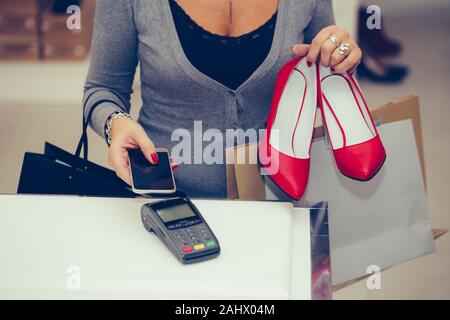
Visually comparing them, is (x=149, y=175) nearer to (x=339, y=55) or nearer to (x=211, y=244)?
(x=211, y=244)

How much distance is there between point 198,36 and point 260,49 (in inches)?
5.1

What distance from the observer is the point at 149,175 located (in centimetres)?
110

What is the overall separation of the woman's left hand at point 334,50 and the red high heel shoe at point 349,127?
61mm

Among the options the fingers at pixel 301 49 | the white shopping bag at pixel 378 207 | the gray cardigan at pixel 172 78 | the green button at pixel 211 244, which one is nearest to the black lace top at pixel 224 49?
the gray cardigan at pixel 172 78

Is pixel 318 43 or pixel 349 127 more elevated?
pixel 318 43

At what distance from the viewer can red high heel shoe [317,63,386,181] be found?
120 cm

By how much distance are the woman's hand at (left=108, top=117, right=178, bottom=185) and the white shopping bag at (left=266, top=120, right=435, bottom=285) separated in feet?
0.72

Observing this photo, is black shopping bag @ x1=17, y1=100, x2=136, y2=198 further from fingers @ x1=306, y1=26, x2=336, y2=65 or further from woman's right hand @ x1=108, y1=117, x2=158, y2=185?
fingers @ x1=306, y1=26, x2=336, y2=65

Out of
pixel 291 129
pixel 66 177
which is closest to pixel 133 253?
pixel 66 177

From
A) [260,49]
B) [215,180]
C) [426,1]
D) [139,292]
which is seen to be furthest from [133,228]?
[426,1]

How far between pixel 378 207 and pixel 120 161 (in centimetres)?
46

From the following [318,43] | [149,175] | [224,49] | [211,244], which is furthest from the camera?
[224,49]

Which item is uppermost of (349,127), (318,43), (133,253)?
(318,43)

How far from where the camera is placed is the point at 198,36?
137 cm
